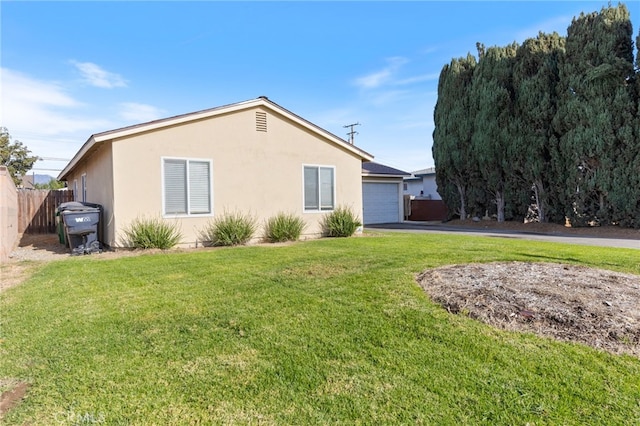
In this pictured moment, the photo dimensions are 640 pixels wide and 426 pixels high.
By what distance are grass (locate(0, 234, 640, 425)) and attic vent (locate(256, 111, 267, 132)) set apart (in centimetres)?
694

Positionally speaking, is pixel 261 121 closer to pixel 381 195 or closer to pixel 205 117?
pixel 205 117

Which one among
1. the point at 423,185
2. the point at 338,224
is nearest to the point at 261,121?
the point at 338,224

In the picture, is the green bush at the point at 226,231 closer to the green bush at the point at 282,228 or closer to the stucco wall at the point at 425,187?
the green bush at the point at 282,228

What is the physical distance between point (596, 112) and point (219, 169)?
603 inches

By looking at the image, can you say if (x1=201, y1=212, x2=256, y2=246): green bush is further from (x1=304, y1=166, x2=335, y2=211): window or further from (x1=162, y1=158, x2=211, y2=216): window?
(x1=304, y1=166, x2=335, y2=211): window

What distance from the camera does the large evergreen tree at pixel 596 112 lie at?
15.2m

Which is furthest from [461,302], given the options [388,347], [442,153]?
[442,153]

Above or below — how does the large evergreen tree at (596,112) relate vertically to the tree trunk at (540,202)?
above

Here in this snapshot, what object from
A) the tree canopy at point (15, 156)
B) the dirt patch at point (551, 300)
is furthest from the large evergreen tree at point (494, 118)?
the tree canopy at point (15, 156)

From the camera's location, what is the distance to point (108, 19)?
10.7 metres

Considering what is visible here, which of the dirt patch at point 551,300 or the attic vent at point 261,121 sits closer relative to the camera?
the dirt patch at point 551,300

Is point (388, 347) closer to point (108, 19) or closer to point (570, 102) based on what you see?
point (108, 19)

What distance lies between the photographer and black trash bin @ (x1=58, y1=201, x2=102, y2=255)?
9.33 meters

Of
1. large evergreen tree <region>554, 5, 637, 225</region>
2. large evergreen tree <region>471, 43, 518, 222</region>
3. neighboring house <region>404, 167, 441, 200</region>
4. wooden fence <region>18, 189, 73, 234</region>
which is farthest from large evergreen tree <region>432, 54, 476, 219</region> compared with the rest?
wooden fence <region>18, 189, 73, 234</region>
